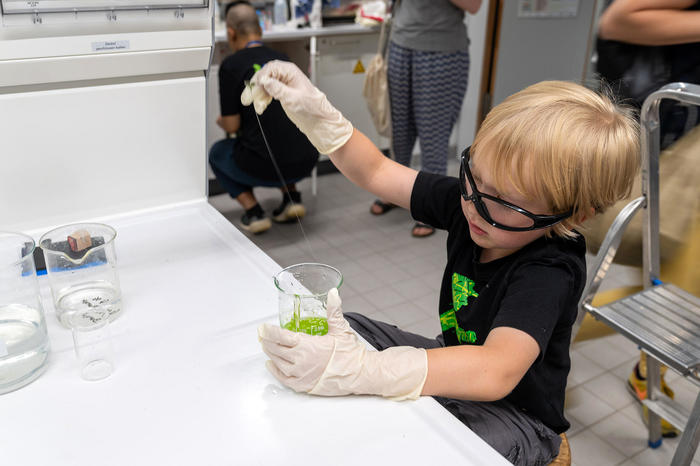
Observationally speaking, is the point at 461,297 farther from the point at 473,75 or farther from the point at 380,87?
the point at 473,75

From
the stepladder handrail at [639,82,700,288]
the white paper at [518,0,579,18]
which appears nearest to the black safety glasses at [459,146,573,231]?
the stepladder handrail at [639,82,700,288]

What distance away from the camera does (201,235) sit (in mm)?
1128

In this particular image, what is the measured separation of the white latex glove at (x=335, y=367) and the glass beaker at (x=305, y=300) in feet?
A: 0.20

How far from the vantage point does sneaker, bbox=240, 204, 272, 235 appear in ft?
9.26

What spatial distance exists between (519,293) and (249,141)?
2049mm

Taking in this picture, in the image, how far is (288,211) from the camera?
9.75ft

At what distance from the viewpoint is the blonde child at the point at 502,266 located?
724 millimetres

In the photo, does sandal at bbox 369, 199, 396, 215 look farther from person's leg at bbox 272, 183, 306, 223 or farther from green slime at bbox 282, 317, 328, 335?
green slime at bbox 282, 317, 328, 335

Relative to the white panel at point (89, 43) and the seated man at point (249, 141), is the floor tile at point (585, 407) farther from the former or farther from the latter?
the white panel at point (89, 43)

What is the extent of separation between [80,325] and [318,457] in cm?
43

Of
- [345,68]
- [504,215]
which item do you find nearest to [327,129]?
[504,215]

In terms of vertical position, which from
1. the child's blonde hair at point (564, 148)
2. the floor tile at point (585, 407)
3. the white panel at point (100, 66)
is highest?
the white panel at point (100, 66)

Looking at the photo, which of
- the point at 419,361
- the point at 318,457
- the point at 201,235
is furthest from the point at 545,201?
the point at 201,235

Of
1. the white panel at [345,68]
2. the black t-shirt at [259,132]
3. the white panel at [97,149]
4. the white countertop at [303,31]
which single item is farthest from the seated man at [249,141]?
the white panel at [97,149]
